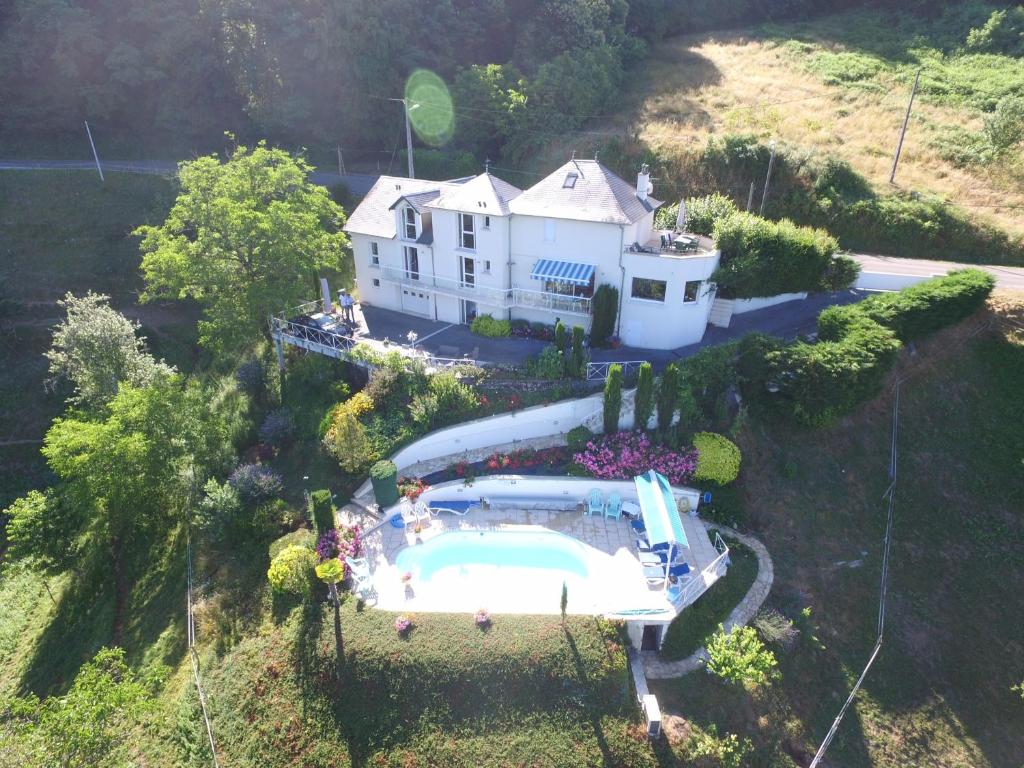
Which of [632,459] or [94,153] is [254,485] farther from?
[94,153]

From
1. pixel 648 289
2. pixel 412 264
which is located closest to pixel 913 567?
pixel 648 289

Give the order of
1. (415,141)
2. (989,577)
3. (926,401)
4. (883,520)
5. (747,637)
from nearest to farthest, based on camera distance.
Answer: (747,637), (989,577), (883,520), (926,401), (415,141)

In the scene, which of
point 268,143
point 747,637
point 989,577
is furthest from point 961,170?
point 268,143

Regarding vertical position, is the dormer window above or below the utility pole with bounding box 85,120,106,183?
below

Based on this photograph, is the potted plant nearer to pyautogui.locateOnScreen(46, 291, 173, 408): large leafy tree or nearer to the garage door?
pyautogui.locateOnScreen(46, 291, 173, 408): large leafy tree

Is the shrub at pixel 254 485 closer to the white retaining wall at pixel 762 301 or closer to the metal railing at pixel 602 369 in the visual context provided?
the metal railing at pixel 602 369

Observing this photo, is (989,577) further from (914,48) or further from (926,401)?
(914,48)

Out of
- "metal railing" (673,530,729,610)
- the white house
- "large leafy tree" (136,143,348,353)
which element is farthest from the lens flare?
"metal railing" (673,530,729,610)
